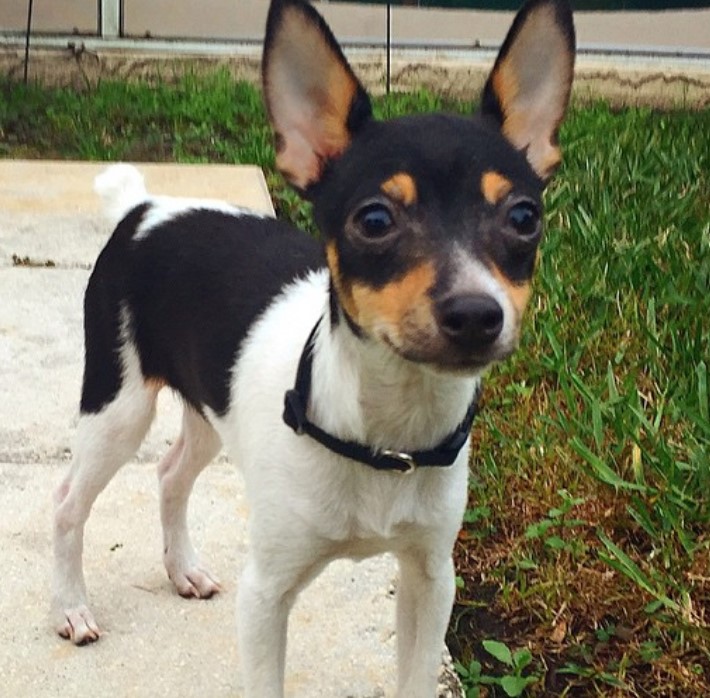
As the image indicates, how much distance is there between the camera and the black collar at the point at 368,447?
2.67m

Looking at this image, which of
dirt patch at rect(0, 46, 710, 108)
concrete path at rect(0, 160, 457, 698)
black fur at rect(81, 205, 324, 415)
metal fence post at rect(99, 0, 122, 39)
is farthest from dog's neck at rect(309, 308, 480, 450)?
metal fence post at rect(99, 0, 122, 39)

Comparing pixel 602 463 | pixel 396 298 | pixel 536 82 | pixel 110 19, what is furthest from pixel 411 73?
pixel 396 298

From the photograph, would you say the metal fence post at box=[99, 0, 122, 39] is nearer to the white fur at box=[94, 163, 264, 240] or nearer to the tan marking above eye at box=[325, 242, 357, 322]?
the white fur at box=[94, 163, 264, 240]

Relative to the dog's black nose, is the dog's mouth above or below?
below

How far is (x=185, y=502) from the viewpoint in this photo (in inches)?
143

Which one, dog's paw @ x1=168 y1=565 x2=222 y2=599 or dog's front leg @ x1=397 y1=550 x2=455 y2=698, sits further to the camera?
dog's paw @ x1=168 y1=565 x2=222 y2=599

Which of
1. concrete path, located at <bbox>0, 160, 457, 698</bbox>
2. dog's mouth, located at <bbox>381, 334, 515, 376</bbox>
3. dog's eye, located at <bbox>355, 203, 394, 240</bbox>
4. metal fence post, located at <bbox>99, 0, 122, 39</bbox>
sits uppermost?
dog's eye, located at <bbox>355, 203, 394, 240</bbox>

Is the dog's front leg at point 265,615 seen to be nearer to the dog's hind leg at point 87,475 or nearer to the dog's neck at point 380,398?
the dog's neck at point 380,398

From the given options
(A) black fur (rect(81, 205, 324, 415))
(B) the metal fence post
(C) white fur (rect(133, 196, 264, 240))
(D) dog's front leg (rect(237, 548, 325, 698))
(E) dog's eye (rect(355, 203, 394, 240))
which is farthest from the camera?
Answer: (B) the metal fence post

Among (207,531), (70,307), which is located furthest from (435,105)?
(207,531)

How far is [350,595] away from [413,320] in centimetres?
142

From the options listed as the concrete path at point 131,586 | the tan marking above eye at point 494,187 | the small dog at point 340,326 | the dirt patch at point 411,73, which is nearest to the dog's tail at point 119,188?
the small dog at point 340,326

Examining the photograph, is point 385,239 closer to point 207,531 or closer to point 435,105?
point 207,531

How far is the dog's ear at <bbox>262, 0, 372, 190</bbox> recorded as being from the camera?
8.75 ft
